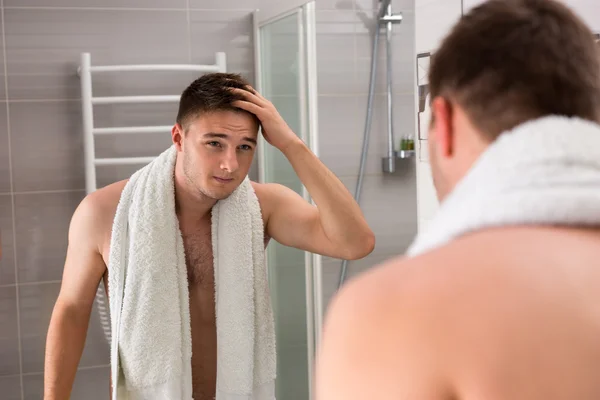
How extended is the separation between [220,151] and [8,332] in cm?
136

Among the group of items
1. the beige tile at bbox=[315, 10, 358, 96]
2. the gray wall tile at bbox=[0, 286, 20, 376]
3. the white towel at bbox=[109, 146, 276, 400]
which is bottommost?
the gray wall tile at bbox=[0, 286, 20, 376]

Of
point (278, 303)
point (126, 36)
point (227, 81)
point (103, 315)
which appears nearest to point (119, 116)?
point (126, 36)

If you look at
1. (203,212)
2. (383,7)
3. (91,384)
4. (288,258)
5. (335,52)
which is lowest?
(91,384)

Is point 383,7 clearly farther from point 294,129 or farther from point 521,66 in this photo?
point 521,66

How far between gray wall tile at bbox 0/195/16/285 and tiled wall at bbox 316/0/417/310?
1124mm

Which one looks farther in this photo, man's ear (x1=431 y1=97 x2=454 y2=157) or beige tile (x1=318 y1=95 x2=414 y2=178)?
beige tile (x1=318 y1=95 x2=414 y2=178)

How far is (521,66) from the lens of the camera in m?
0.56

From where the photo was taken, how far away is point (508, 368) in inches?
18.6

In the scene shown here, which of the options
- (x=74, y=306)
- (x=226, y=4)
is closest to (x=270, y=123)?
(x=74, y=306)

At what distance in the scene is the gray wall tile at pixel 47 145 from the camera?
2.51m

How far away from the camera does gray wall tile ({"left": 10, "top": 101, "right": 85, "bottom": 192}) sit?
2512 mm

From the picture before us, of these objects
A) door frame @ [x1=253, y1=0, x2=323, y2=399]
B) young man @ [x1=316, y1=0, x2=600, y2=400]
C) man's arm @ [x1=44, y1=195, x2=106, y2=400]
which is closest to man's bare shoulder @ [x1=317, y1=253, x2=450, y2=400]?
young man @ [x1=316, y1=0, x2=600, y2=400]

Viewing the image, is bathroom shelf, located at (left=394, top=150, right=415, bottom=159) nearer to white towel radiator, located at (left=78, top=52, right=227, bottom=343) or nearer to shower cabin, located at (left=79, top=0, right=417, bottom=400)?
shower cabin, located at (left=79, top=0, right=417, bottom=400)

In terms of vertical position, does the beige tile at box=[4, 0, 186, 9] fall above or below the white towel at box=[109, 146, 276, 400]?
above
